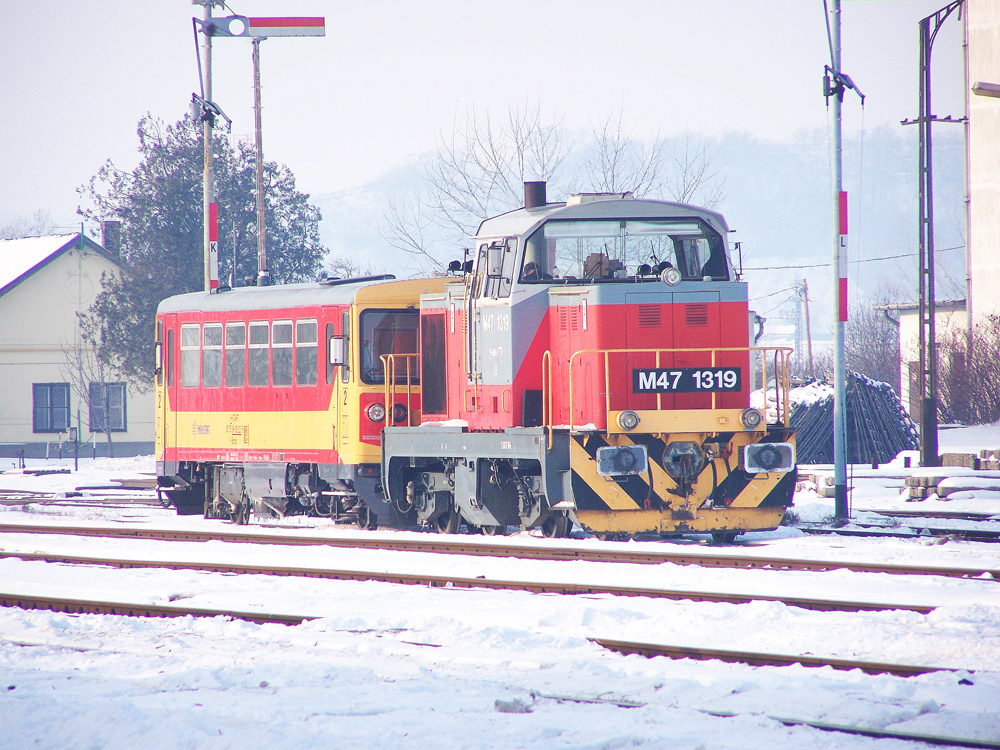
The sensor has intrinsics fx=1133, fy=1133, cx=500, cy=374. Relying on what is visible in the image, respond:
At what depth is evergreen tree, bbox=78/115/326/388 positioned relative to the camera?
3944cm

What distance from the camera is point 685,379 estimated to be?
11375 millimetres

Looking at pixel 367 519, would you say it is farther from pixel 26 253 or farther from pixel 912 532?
pixel 26 253

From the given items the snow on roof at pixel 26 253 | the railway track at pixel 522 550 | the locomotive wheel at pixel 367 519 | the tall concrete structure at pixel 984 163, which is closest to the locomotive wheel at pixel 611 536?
the railway track at pixel 522 550

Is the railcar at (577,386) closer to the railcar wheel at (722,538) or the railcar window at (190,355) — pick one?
the railcar wheel at (722,538)

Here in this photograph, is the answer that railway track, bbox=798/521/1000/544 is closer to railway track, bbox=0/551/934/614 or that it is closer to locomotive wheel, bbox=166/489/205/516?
railway track, bbox=0/551/934/614

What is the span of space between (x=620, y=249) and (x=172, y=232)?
32.0 meters

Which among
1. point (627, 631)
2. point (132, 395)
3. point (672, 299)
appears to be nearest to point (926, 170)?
point (672, 299)

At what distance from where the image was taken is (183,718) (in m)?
5.14

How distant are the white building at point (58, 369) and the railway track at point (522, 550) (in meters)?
28.5

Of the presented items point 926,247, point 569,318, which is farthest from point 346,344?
point 926,247

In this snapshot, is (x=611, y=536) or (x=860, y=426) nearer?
(x=611, y=536)

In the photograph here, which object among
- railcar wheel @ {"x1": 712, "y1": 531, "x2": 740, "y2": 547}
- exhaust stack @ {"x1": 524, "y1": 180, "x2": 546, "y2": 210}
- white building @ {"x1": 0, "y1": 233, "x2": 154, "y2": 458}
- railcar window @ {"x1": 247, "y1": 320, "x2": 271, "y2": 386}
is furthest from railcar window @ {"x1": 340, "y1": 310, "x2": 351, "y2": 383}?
white building @ {"x1": 0, "y1": 233, "x2": 154, "y2": 458}

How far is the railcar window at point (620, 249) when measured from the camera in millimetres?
11422

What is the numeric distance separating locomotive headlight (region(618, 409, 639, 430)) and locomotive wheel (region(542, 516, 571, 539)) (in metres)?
1.54
